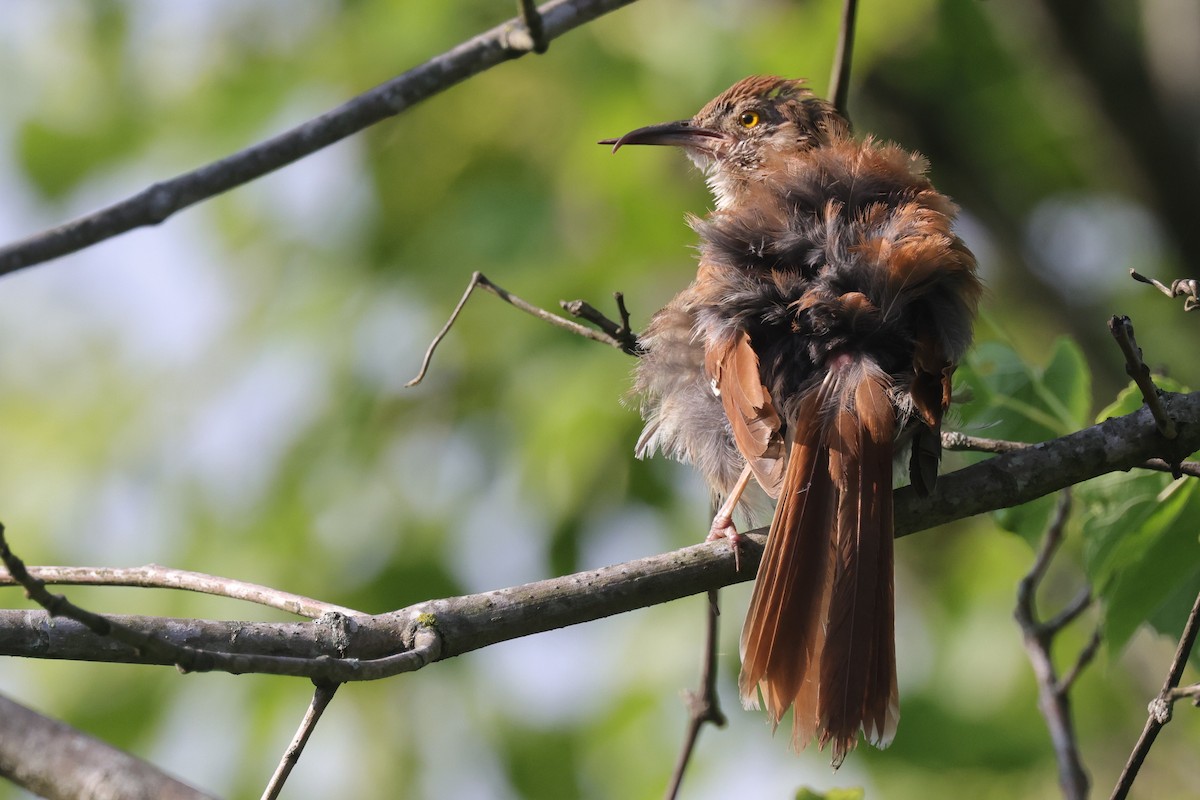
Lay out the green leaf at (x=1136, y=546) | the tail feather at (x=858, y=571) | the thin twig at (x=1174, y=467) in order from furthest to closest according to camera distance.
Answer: the green leaf at (x=1136, y=546) < the tail feather at (x=858, y=571) < the thin twig at (x=1174, y=467)

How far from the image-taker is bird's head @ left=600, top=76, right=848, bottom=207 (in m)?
4.91

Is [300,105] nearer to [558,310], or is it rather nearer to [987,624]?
[558,310]

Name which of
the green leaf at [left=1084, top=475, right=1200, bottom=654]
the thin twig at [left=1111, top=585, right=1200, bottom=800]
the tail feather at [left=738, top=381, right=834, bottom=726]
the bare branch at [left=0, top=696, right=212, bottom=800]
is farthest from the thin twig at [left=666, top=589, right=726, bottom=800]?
the bare branch at [left=0, top=696, right=212, bottom=800]

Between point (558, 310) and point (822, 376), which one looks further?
point (558, 310)

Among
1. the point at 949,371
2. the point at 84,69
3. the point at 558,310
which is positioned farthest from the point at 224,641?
the point at 84,69

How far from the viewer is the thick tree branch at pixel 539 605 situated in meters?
2.48

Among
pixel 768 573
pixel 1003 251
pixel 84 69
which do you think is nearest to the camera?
pixel 768 573

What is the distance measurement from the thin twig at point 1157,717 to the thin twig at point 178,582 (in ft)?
5.64

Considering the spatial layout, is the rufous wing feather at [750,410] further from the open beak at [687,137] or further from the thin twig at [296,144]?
the open beak at [687,137]

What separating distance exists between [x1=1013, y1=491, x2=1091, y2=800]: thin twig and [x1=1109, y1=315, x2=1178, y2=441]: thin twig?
0.98m

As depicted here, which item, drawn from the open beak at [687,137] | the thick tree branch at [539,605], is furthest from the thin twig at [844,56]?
the thick tree branch at [539,605]

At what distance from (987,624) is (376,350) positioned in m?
3.26

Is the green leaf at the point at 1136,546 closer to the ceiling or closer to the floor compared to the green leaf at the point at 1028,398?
closer to the floor

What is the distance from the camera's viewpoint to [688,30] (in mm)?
5996
